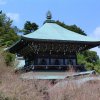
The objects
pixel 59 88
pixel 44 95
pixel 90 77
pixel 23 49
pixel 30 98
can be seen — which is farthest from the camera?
pixel 23 49

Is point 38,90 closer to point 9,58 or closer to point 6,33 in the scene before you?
point 9,58

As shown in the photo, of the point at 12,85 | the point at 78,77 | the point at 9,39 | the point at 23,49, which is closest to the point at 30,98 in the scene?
the point at 12,85

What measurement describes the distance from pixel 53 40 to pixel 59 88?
4.62 metres

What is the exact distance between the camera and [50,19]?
23438 millimetres

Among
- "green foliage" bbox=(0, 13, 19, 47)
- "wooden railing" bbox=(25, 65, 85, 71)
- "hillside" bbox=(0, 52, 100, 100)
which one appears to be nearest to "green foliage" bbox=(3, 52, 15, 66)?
"wooden railing" bbox=(25, 65, 85, 71)

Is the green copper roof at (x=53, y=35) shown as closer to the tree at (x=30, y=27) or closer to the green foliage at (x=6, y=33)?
the green foliage at (x=6, y=33)

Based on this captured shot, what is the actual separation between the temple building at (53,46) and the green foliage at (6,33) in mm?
7640

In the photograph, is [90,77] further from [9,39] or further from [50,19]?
[9,39]

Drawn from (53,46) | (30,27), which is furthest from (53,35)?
(30,27)

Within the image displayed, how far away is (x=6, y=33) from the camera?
34.8m

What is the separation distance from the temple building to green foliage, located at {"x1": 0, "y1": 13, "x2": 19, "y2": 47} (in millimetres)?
7640

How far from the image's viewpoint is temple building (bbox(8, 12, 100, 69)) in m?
20.9

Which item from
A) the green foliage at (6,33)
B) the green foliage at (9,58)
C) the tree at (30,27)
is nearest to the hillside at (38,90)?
the green foliage at (9,58)

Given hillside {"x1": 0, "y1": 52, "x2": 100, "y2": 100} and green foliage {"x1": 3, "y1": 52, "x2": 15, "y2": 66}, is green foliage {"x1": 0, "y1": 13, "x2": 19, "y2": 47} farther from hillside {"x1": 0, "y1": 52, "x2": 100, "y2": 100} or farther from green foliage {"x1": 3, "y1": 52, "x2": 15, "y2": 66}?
hillside {"x1": 0, "y1": 52, "x2": 100, "y2": 100}
